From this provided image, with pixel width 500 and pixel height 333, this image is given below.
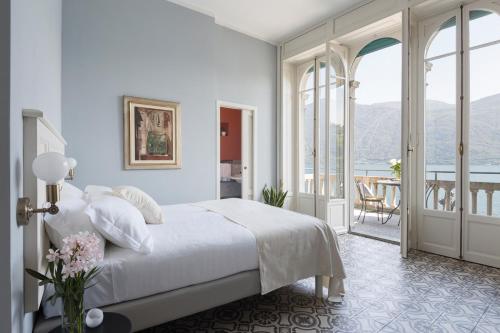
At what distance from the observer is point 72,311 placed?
46.4 inches

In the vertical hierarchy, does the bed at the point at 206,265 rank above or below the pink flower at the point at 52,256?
below

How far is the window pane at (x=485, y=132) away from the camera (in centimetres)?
313

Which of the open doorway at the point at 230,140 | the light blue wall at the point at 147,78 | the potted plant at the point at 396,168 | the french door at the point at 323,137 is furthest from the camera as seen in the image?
the open doorway at the point at 230,140

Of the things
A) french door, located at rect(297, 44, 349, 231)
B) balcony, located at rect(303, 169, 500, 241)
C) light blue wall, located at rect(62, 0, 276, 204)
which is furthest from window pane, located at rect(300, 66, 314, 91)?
balcony, located at rect(303, 169, 500, 241)

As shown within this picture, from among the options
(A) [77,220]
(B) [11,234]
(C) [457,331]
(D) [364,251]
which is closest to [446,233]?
(D) [364,251]

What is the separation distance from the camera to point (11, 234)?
0.93 m

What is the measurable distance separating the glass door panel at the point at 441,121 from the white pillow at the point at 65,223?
3.76 m

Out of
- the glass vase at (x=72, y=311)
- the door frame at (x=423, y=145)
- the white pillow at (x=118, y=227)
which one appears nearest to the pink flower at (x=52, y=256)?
the glass vase at (x=72, y=311)

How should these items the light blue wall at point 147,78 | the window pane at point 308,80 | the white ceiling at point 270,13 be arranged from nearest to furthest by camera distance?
the light blue wall at point 147,78, the white ceiling at point 270,13, the window pane at point 308,80

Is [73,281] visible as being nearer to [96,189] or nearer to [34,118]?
[34,118]

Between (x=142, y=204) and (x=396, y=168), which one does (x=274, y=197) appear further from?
(x=142, y=204)

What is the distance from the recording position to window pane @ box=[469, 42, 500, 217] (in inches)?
123

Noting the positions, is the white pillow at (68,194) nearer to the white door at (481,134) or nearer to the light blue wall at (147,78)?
the light blue wall at (147,78)

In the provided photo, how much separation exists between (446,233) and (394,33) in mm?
2811
